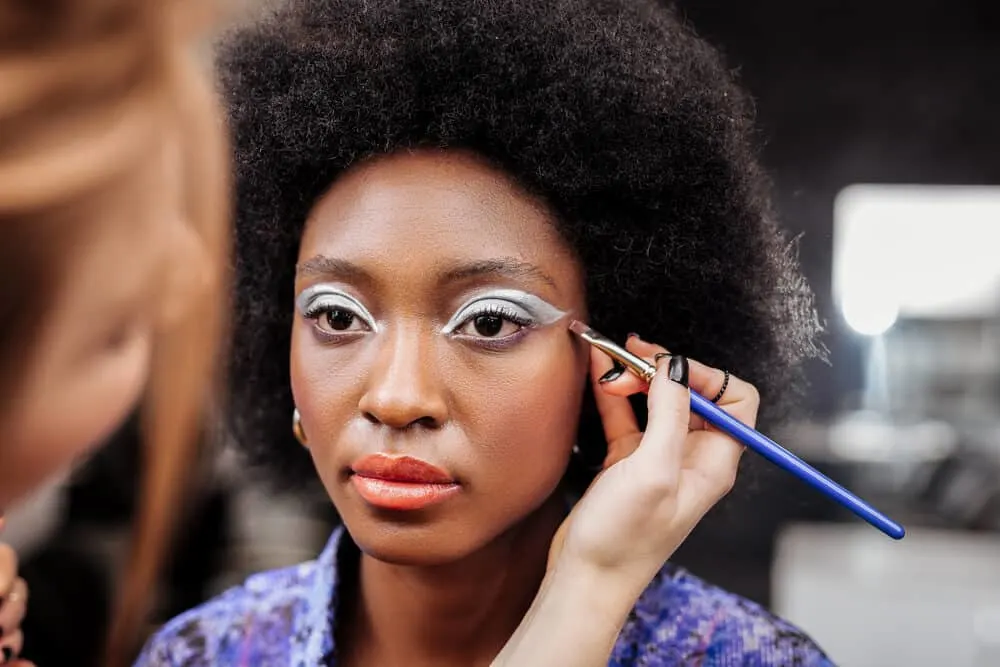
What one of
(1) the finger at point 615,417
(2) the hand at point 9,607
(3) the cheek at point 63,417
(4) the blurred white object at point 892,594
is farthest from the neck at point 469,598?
(4) the blurred white object at point 892,594

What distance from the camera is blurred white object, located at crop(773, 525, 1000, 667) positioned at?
1363 millimetres

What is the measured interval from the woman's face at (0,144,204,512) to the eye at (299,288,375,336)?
0.90 feet

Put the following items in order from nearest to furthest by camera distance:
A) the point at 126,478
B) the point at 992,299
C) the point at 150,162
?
the point at 150,162 → the point at 992,299 → the point at 126,478

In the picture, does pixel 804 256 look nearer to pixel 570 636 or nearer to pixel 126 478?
pixel 570 636

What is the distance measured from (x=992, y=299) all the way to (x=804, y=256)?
566 millimetres

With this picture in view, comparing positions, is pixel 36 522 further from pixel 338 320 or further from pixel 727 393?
pixel 727 393

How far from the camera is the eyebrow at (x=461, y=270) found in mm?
766

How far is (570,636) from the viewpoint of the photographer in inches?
26.6

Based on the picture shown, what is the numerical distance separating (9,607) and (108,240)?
1.56 ft

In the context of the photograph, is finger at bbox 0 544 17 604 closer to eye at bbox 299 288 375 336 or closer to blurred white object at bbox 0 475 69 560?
eye at bbox 299 288 375 336

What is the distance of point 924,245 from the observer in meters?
1.44

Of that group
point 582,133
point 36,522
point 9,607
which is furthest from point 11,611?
point 36,522

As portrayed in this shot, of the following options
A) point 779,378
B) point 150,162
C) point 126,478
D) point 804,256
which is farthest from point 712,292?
point 126,478

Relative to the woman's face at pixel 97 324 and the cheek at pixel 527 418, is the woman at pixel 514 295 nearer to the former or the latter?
the cheek at pixel 527 418
